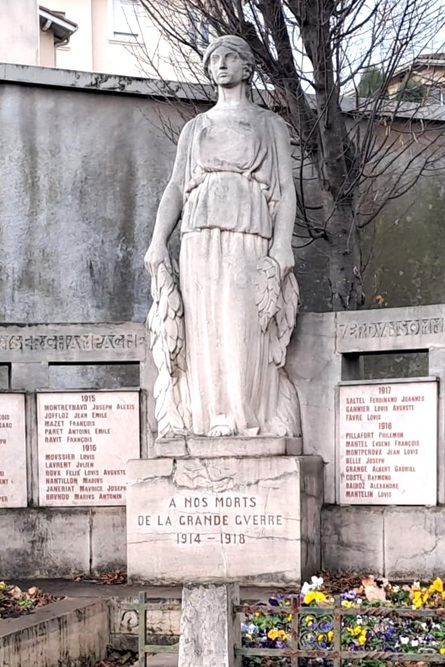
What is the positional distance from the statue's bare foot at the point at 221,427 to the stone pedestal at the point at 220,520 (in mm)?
103

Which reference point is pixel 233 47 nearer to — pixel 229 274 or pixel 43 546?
pixel 229 274

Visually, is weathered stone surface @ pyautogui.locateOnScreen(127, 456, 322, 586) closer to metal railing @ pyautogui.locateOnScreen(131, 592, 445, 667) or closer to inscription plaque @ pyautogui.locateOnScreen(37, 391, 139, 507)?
inscription plaque @ pyautogui.locateOnScreen(37, 391, 139, 507)

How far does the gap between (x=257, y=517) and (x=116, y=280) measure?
20.0ft

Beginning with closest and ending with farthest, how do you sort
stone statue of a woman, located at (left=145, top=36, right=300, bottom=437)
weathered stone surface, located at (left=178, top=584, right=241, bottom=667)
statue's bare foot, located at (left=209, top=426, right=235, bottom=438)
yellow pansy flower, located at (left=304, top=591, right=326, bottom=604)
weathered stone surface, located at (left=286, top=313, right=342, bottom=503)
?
1. weathered stone surface, located at (left=178, top=584, right=241, bottom=667)
2. yellow pansy flower, located at (left=304, top=591, right=326, bottom=604)
3. statue's bare foot, located at (left=209, top=426, right=235, bottom=438)
4. stone statue of a woman, located at (left=145, top=36, right=300, bottom=437)
5. weathered stone surface, located at (left=286, top=313, right=342, bottom=503)

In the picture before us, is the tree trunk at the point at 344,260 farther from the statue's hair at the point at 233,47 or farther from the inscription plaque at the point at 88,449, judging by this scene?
the inscription plaque at the point at 88,449

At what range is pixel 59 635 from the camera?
6203mm

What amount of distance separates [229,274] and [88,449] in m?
2.00

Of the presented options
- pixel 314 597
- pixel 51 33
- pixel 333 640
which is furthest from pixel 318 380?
pixel 51 33

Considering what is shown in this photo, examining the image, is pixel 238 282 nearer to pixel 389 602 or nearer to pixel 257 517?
pixel 257 517

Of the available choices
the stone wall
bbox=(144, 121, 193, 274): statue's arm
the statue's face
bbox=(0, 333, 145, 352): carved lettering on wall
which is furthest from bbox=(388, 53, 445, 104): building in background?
bbox=(0, 333, 145, 352): carved lettering on wall

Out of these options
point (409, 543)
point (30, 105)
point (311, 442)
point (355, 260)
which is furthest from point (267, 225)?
point (30, 105)

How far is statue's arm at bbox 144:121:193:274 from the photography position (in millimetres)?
7914

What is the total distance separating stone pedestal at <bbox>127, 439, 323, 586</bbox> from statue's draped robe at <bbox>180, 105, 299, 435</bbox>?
1.33 ft

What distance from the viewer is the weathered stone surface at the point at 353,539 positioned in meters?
7.93
